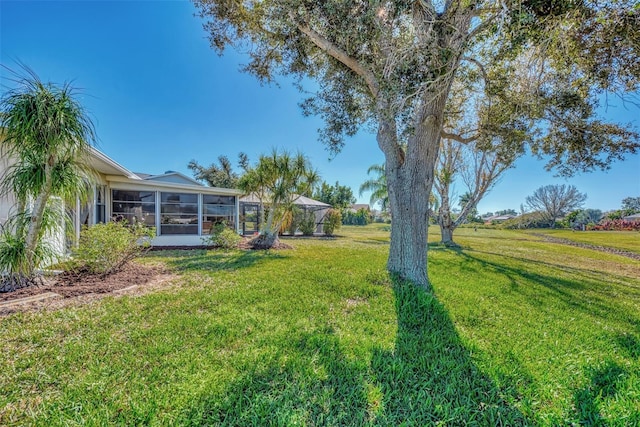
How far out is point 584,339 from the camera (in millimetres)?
3863

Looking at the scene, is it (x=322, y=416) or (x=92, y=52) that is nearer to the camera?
(x=322, y=416)

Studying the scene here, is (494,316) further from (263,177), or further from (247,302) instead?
(263,177)

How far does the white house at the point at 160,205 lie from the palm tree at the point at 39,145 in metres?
4.91

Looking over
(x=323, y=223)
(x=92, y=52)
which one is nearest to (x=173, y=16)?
(x=92, y=52)

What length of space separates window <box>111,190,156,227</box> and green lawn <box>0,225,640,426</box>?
8373 millimetres

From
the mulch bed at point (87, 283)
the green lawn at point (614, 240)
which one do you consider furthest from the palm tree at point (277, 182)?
the green lawn at point (614, 240)

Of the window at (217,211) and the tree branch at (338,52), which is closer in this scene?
the tree branch at (338,52)

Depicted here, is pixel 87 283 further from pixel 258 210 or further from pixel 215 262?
pixel 258 210

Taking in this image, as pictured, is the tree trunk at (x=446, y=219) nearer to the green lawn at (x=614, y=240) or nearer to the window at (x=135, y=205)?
the green lawn at (x=614, y=240)

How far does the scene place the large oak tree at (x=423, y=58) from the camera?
4.46 meters

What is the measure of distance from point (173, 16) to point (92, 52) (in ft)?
8.88

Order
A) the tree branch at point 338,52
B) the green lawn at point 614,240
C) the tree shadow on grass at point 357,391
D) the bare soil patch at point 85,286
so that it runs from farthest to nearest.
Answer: the green lawn at point 614,240, the tree branch at point 338,52, the bare soil patch at point 85,286, the tree shadow on grass at point 357,391

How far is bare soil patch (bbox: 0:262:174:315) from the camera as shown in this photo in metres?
4.26

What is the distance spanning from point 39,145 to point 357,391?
21.4 feet
